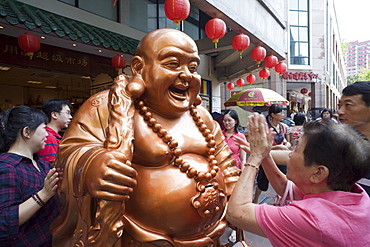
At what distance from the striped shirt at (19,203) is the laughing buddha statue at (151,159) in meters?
0.16

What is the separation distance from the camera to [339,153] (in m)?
1.02

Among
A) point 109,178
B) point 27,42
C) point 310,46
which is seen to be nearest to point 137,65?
point 109,178

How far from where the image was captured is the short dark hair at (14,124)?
1.58 metres

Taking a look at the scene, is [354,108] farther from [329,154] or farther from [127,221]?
[127,221]

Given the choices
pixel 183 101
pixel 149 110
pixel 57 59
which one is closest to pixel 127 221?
pixel 149 110

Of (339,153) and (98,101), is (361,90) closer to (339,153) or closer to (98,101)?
(339,153)

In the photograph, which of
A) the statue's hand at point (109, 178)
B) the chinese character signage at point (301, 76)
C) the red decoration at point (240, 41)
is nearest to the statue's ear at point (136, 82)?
the statue's hand at point (109, 178)

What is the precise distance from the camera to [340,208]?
3.18 ft

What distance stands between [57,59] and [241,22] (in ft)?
13.9

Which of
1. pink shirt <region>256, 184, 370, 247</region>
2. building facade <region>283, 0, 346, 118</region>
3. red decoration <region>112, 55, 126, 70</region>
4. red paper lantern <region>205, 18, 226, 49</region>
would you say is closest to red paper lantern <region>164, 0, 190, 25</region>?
red paper lantern <region>205, 18, 226, 49</region>

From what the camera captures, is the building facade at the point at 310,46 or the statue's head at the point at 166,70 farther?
the building facade at the point at 310,46

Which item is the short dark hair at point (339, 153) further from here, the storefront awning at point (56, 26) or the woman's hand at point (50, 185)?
the storefront awning at point (56, 26)

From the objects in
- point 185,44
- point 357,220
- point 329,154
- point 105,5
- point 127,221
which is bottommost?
point 127,221

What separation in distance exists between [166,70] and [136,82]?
186 mm
